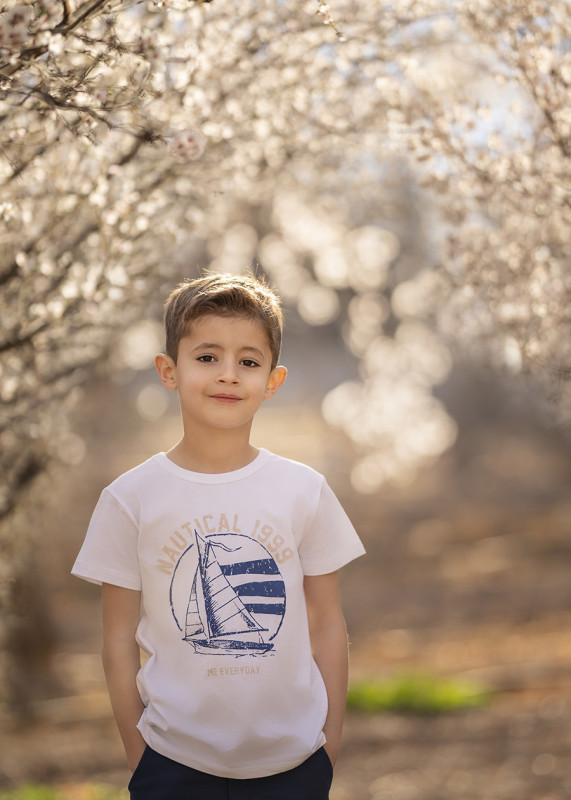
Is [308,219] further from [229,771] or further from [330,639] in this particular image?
[229,771]

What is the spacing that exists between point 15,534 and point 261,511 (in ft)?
14.9

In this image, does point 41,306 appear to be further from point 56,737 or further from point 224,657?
point 56,737

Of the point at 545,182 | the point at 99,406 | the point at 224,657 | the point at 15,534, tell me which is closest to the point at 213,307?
the point at 224,657

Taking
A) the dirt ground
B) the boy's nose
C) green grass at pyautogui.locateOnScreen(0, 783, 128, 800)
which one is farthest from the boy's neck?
the dirt ground

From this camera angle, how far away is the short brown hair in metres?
2.27

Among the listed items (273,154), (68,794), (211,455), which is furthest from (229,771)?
(68,794)

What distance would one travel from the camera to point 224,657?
2.13 meters

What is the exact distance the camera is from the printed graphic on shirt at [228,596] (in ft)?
7.02

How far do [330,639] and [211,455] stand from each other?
21.1 inches

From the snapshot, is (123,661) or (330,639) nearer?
(123,661)

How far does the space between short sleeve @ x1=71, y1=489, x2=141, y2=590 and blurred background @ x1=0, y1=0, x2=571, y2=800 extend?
75 cm

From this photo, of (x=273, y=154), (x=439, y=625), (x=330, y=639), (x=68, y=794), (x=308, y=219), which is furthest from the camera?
(x=308, y=219)

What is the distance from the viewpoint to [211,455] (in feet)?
7.47

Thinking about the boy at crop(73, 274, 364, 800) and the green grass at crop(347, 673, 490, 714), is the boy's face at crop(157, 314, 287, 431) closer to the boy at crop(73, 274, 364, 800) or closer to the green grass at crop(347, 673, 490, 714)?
the boy at crop(73, 274, 364, 800)
